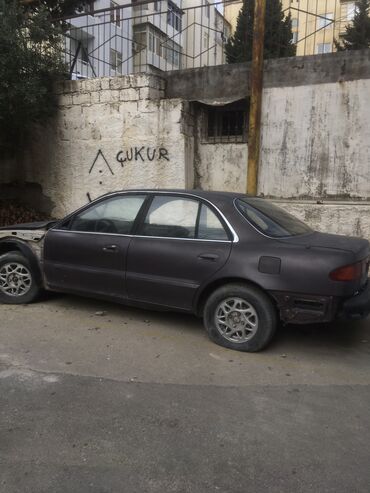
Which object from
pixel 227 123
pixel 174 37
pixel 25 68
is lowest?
pixel 227 123

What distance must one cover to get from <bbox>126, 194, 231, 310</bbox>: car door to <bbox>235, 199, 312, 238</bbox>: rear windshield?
284mm

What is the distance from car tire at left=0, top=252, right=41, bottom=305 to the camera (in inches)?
209

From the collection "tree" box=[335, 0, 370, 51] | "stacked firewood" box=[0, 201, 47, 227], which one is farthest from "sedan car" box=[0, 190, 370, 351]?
"tree" box=[335, 0, 370, 51]

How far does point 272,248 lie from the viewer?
4012 millimetres

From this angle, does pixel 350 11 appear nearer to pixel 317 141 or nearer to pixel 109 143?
pixel 317 141

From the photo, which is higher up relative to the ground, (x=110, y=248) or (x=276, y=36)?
(x=276, y=36)

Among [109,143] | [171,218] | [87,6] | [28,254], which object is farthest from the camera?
[87,6]

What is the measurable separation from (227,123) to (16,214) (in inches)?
186

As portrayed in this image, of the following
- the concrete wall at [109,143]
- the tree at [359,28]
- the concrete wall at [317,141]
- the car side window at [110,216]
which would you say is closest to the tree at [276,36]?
the concrete wall at [317,141]

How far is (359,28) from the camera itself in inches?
881

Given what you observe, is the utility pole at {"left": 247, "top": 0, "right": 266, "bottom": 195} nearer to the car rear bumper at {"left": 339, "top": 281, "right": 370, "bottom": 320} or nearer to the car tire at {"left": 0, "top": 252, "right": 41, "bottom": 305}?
the car tire at {"left": 0, "top": 252, "right": 41, "bottom": 305}

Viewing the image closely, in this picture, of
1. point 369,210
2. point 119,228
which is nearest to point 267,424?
point 119,228

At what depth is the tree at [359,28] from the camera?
21359 mm

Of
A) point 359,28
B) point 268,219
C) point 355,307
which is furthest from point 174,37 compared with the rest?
point 359,28
